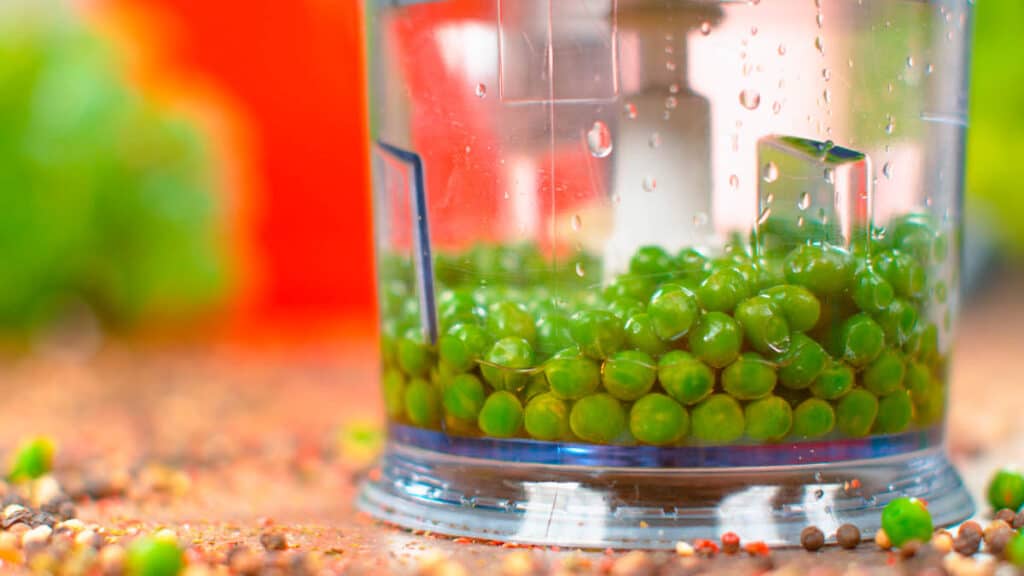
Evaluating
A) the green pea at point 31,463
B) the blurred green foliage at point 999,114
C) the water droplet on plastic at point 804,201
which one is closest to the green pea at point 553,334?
the water droplet on plastic at point 804,201

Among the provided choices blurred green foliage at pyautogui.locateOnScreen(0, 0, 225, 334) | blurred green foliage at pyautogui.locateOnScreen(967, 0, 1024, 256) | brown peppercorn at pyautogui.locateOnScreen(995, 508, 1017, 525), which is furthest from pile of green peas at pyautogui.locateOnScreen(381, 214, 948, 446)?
blurred green foliage at pyautogui.locateOnScreen(967, 0, 1024, 256)

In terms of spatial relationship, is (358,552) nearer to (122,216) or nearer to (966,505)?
(966,505)

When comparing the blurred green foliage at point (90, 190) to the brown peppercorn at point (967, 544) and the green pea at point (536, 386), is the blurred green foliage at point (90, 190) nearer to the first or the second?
the green pea at point (536, 386)

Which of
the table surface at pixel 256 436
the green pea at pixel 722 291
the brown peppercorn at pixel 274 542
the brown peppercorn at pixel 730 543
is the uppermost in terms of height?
the green pea at pixel 722 291

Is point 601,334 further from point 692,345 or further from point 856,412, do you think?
point 856,412

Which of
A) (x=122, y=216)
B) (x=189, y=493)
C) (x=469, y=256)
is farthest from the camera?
(x=122, y=216)

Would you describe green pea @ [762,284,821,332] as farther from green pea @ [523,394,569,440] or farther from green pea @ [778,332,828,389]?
green pea @ [523,394,569,440]

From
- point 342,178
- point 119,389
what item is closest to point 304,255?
point 342,178
